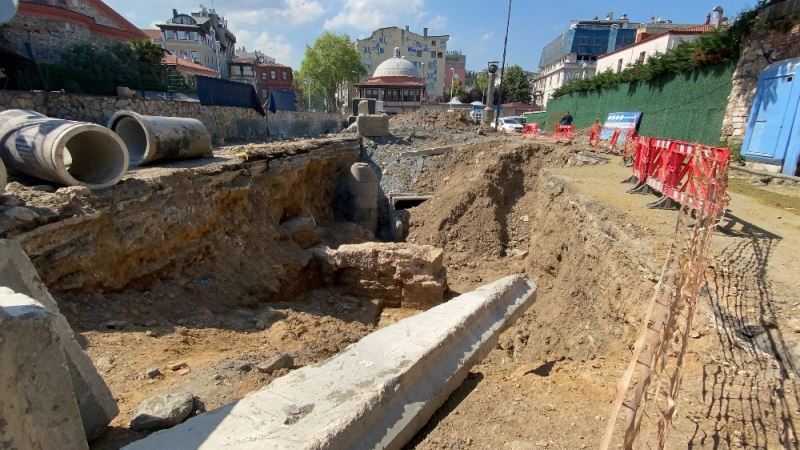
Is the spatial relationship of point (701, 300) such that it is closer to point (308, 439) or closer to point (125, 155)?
point (308, 439)

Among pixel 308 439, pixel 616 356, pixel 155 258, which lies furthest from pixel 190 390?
pixel 616 356

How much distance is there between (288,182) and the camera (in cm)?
884

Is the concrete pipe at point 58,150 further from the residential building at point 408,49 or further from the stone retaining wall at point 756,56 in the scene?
the residential building at point 408,49

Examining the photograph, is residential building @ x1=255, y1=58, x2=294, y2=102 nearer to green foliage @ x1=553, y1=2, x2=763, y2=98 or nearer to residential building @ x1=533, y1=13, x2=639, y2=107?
residential building @ x1=533, y1=13, x2=639, y2=107

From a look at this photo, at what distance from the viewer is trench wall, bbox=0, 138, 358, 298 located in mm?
4289

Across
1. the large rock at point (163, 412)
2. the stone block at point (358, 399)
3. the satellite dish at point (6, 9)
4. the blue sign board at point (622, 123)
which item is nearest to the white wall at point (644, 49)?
the blue sign board at point (622, 123)

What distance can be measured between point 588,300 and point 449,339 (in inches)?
102

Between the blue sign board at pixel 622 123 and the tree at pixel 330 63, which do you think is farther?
the tree at pixel 330 63

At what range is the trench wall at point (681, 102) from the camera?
11.5 metres

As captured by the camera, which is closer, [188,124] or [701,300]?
[701,300]

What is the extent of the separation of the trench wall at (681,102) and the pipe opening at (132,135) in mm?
13881

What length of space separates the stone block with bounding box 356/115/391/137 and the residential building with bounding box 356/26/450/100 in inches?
1967

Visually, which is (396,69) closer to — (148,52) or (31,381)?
(148,52)

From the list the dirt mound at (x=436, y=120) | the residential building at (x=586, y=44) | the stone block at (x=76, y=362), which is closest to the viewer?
the stone block at (x=76, y=362)
